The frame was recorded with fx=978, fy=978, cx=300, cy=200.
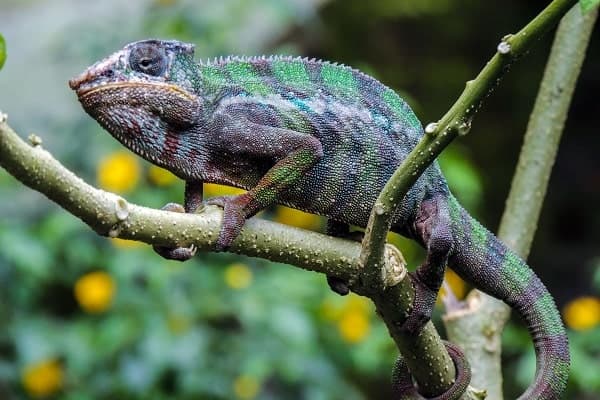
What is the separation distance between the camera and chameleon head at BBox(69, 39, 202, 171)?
5.95ft

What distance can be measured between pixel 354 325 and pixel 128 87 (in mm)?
1941

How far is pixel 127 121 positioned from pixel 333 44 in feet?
11.9

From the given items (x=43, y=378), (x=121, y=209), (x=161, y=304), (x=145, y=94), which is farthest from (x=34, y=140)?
(x=43, y=378)

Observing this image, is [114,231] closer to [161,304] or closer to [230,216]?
[230,216]

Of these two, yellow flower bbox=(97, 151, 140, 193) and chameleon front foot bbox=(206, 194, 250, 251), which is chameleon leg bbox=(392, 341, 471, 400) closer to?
chameleon front foot bbox=(206, 194, 250, 251)

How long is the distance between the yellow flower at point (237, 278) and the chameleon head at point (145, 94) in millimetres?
1651

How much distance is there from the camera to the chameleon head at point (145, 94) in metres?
1.81

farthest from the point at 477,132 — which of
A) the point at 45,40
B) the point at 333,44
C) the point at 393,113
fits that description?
the point at 393,113

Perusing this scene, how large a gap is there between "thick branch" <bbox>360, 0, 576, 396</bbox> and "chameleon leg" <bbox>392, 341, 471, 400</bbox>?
0.31 metres

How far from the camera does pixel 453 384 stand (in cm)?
180

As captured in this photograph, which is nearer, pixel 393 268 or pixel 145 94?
pixel 393 268

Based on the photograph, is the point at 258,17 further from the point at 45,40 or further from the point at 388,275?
the point at 388,275

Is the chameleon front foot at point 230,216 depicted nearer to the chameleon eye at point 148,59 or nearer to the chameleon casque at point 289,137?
the chameleon casque at point 289,137

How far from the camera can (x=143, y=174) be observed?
3.76m
